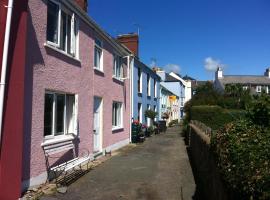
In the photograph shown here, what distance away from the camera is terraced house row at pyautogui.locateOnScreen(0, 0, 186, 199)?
7328 mm

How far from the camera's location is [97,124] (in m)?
14.9

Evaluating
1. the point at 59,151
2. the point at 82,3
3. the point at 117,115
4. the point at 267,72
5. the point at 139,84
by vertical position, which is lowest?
the point at 59,151

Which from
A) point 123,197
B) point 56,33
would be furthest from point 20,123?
point 56,33

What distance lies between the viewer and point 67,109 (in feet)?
37.8

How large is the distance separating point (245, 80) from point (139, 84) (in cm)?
6563

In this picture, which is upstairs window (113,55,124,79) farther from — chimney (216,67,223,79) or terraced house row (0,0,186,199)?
chimney (216,67,223,79)

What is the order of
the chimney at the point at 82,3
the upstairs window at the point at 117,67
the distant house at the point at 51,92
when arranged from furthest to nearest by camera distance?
the upstairs window at the point at 117,67 < the chimney at the point at 82,3 < the distant house at the point at 51,92

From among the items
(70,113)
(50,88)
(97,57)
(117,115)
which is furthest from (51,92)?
(117,115)

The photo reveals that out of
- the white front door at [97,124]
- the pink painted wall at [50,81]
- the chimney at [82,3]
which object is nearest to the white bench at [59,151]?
the pink painted wall at [50,81]

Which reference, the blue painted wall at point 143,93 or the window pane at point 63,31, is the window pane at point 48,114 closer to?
the window pane at point 63,31

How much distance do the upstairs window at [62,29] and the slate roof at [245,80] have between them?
75052 mm

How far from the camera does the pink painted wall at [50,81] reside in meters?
8.55

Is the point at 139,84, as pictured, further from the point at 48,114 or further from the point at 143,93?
the point at 48,114

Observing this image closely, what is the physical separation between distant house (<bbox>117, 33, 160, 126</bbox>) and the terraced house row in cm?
550
